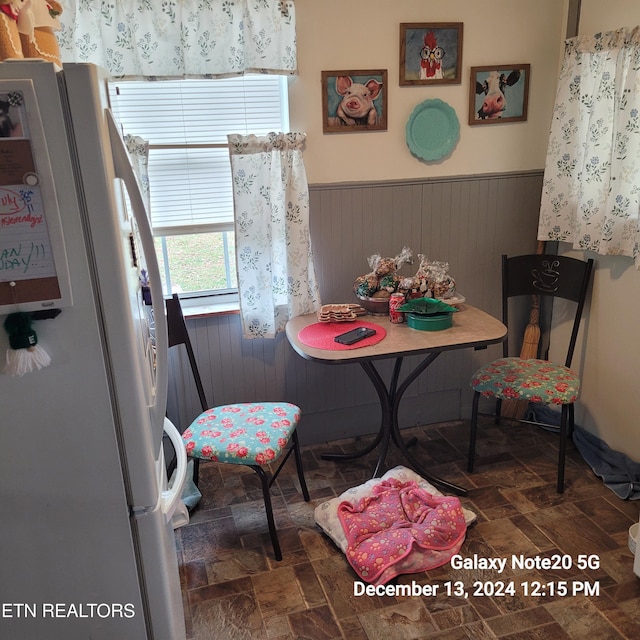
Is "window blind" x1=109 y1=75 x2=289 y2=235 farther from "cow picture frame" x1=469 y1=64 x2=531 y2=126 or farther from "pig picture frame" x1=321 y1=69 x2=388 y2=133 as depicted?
"cow picture frame" x1=469 y1=64 x2=531 y2=126

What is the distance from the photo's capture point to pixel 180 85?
2.57m

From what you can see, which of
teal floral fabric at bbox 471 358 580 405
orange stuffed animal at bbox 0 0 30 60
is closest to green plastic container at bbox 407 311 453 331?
teal floral fabric at bbox 471 358 580 405

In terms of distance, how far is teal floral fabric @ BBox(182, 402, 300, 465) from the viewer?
7.23 ft

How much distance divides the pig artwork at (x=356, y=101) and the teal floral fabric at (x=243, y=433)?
54.2 inches

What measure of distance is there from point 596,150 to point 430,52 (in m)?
0.90

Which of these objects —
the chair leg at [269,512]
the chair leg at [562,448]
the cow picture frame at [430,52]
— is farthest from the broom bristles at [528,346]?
the chair leg at [269,512]

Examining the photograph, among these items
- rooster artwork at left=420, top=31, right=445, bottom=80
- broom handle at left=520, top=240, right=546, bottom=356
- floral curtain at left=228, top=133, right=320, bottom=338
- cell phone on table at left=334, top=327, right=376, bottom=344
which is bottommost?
broom handle at left=520, top=240, right=546, bottom=356

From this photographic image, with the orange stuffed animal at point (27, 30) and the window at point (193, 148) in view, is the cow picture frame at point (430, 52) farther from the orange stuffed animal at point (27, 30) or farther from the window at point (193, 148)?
the orange stuffed animal at point (27, 30)

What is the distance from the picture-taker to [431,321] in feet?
8.02

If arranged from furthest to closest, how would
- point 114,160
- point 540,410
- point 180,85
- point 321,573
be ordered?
point 540,410, point 180,85, point 321,573, point 114,160

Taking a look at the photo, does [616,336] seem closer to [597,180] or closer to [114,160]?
[597,180]

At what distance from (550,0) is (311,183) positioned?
4.87 ft

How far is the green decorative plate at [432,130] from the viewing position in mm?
2846

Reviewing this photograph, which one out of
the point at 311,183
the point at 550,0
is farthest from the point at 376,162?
the point at 550,0
